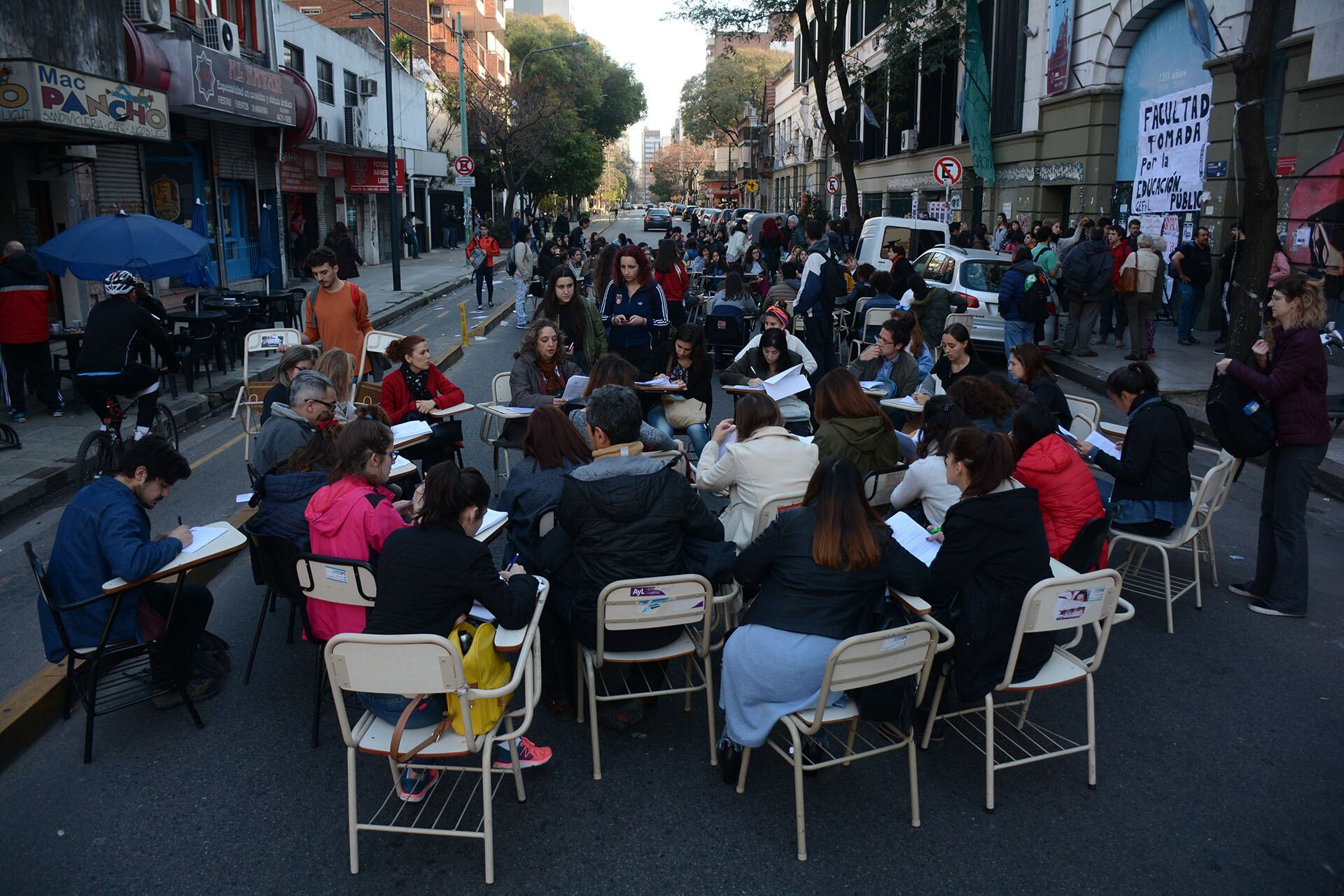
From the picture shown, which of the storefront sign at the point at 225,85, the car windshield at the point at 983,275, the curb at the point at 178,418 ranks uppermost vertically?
the storefront sign at the point at 225,85

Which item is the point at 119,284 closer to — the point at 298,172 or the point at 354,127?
the point at 298,172

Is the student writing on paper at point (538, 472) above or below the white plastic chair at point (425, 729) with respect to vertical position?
above

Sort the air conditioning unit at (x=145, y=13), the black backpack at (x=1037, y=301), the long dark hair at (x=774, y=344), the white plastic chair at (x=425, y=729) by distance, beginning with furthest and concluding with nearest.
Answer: the air conditioning unit at (x=145, y=13) < the black backpack at (x=1037, y=301) < the long dark hair at (x=774, y=344) < the white plastic chair at (x=425, y=729)

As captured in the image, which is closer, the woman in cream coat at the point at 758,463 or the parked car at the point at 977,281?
the woman in cream coat at the point at 758,463

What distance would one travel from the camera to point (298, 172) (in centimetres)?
2617

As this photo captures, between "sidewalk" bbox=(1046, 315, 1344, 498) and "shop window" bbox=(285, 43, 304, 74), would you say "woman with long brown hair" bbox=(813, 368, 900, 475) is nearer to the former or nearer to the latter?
"sidewalk" bbox=(1046, 315, 1344, 498)

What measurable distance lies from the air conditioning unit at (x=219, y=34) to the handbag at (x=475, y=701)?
1987 centimetres

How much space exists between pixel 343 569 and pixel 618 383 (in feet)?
7.87

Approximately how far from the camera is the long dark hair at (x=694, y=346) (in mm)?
7637

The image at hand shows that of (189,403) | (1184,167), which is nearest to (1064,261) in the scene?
(1184,167)

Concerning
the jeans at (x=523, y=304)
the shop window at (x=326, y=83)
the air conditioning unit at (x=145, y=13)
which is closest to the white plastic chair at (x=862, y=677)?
the jeans at (x=523, y=304)

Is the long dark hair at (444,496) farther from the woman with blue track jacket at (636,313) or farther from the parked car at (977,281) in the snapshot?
the parked car at (977,281)

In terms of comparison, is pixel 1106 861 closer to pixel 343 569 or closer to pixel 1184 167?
pixel 343 569

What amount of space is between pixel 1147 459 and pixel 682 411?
3.43 metres
